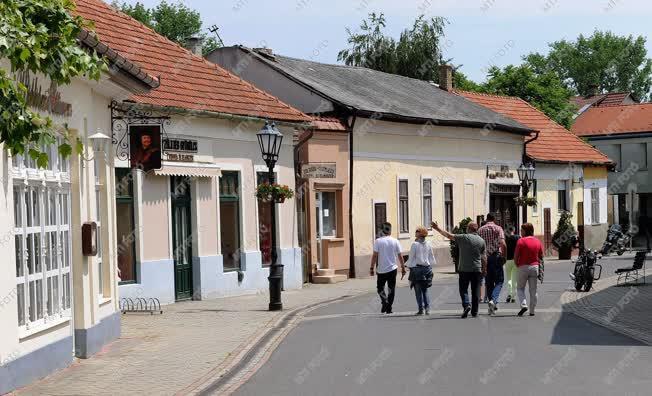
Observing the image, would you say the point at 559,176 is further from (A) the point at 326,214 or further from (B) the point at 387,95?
(A) the point at 326,214

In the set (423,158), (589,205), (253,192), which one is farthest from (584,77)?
(253,192)

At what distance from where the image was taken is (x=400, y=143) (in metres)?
35.5

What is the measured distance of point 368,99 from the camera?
116 feet

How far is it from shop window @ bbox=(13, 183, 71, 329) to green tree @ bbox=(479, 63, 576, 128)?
5223 centimetres

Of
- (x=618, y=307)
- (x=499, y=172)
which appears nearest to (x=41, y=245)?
(x=618, y=307)

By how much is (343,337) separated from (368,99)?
64.8 ft

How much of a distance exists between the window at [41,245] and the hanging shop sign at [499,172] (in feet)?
94.6

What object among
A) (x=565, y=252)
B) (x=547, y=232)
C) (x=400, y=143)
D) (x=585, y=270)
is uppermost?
(x=400, y=143)

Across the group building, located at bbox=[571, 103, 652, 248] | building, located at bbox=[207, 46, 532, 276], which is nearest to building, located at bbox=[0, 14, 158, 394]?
building, located at bbox=[207, 46, 532, 276]

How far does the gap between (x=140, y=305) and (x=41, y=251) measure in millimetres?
9005

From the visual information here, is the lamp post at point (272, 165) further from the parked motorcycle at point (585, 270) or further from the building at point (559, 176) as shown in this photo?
the building at point (559, 176)

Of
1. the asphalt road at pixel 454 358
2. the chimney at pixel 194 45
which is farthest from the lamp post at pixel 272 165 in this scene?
the chimney at pixel 194 45

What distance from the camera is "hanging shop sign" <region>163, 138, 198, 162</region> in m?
23.1

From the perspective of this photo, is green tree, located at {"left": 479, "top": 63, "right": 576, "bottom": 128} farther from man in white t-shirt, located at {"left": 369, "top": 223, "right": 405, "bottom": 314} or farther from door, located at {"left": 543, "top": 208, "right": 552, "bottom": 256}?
man in white t-shirt, located at {"left": 369, "top": 223, "right": 405, "bottom": 314}
